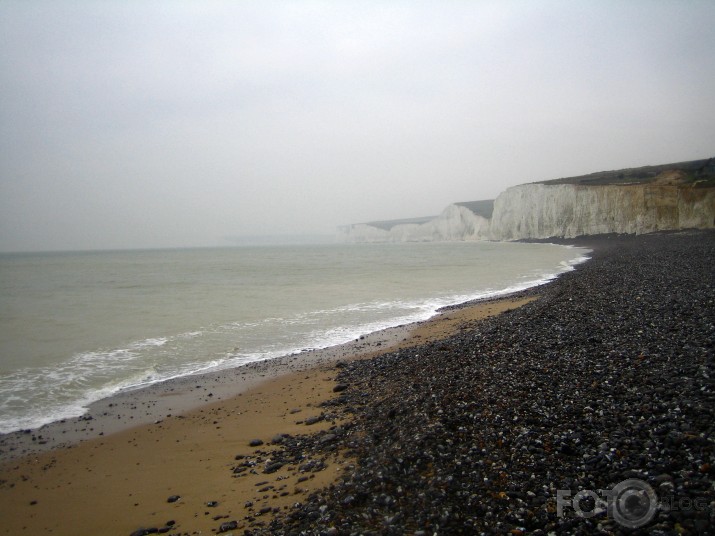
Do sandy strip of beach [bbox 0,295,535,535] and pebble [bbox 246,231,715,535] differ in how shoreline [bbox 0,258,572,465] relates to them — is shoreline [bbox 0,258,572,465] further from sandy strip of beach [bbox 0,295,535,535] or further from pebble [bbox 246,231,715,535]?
pebble [bbox 246,231,715,535]

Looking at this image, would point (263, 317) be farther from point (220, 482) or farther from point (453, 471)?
point (453, 471)

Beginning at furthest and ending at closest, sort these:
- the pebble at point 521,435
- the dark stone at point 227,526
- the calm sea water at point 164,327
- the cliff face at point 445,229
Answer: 1. the cliff face at point 445,229
2. the calm sea water at point 164,327
3. the dark stone at point 227,526
4. the pebble at point 521,435

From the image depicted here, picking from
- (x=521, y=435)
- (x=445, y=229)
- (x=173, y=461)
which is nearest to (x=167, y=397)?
(x=173, y=461)

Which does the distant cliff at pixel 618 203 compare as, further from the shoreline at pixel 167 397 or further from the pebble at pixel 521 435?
the shoreline at pixel 167 397

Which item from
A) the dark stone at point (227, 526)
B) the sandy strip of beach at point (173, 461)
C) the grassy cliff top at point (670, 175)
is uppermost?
the grassy cliff top at point (670, 175)

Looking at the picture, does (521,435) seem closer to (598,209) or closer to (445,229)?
(598,209)

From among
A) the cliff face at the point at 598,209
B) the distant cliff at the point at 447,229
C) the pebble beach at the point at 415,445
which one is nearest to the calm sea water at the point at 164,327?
the pebble beach at the point at 415,445

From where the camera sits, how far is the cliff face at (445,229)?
11432 centimetres

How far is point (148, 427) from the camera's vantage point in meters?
7.60

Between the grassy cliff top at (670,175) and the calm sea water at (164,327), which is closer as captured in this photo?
the calm sea water at (164,327)

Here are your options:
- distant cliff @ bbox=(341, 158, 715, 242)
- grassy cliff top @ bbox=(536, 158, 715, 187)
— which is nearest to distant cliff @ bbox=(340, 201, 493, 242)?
distant cliff @ bbox=(341, 158, 715, 242)

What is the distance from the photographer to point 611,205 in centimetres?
6341

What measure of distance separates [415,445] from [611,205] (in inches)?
2861

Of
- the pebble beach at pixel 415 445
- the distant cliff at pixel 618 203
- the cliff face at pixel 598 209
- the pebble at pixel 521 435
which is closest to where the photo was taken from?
the pebble at pixel 521 435
